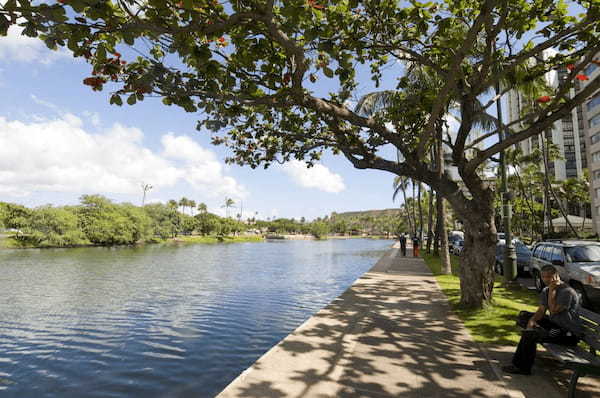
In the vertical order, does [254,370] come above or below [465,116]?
below

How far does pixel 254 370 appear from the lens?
4922mm

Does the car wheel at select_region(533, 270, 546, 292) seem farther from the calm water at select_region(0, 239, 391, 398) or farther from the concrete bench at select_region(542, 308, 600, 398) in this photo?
the concrete bench at select_region(542, 308, 600, 398)

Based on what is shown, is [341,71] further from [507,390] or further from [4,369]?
[4,369]

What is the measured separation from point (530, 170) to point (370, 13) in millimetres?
41201

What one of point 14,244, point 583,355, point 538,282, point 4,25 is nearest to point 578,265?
point 538,282

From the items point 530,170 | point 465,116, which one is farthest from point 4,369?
point 530,170

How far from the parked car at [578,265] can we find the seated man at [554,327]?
17.8ft

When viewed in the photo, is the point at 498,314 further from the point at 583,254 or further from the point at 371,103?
the point at 371,103

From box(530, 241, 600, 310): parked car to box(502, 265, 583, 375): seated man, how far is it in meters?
5.43

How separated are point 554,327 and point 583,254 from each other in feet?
24.5

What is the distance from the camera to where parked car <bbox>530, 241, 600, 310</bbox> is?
9.45m

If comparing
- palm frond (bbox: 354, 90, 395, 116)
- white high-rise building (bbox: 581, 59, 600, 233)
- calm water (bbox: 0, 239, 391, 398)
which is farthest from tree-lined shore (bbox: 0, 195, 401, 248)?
white high-rise building (bbox: 581, 59, 600, 233)

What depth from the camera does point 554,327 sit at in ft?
16.6

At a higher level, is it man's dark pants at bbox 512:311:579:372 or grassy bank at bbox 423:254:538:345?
man's dark pants at bbox 512:311:579:372
